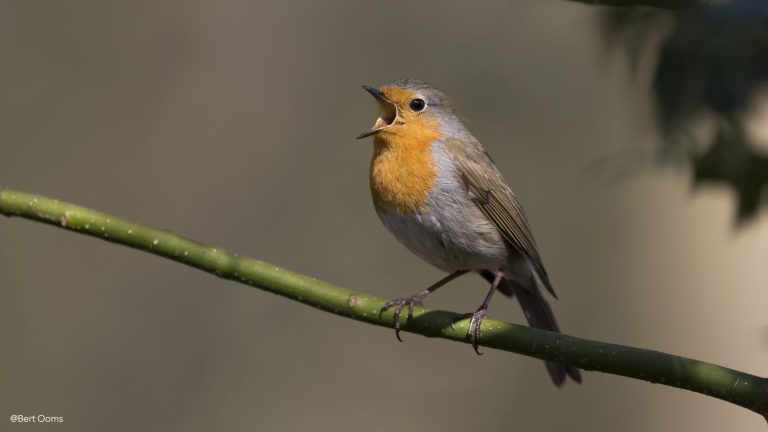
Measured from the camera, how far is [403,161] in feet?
11.9

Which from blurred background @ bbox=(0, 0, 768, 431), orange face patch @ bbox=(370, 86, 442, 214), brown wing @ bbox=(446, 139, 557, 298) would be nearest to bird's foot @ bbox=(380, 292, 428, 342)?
orange face patch @ bbox=(370, 86, 442, 214)

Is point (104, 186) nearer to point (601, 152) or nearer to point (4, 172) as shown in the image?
point (4, 172)

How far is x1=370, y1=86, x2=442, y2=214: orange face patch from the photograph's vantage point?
354 cm

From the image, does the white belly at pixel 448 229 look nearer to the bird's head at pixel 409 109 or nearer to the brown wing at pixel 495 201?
the brown wing at pixel 495 201

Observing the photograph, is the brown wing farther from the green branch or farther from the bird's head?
the green branch

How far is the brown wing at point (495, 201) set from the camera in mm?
3770

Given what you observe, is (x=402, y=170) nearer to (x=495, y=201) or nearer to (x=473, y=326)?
(x=495, y=201)

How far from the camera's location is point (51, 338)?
5.92 meters

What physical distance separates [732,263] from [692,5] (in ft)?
12.3

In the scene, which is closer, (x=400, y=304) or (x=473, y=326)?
(x=473, y=326)

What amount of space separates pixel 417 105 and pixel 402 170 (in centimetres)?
42

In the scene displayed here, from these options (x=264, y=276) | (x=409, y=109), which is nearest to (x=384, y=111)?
(x=409, y=109)

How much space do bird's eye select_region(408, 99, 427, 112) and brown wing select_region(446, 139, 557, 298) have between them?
0.60ft

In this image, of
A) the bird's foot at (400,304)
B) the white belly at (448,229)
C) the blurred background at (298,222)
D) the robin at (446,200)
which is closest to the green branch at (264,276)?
the bird's foot at (400,304)
